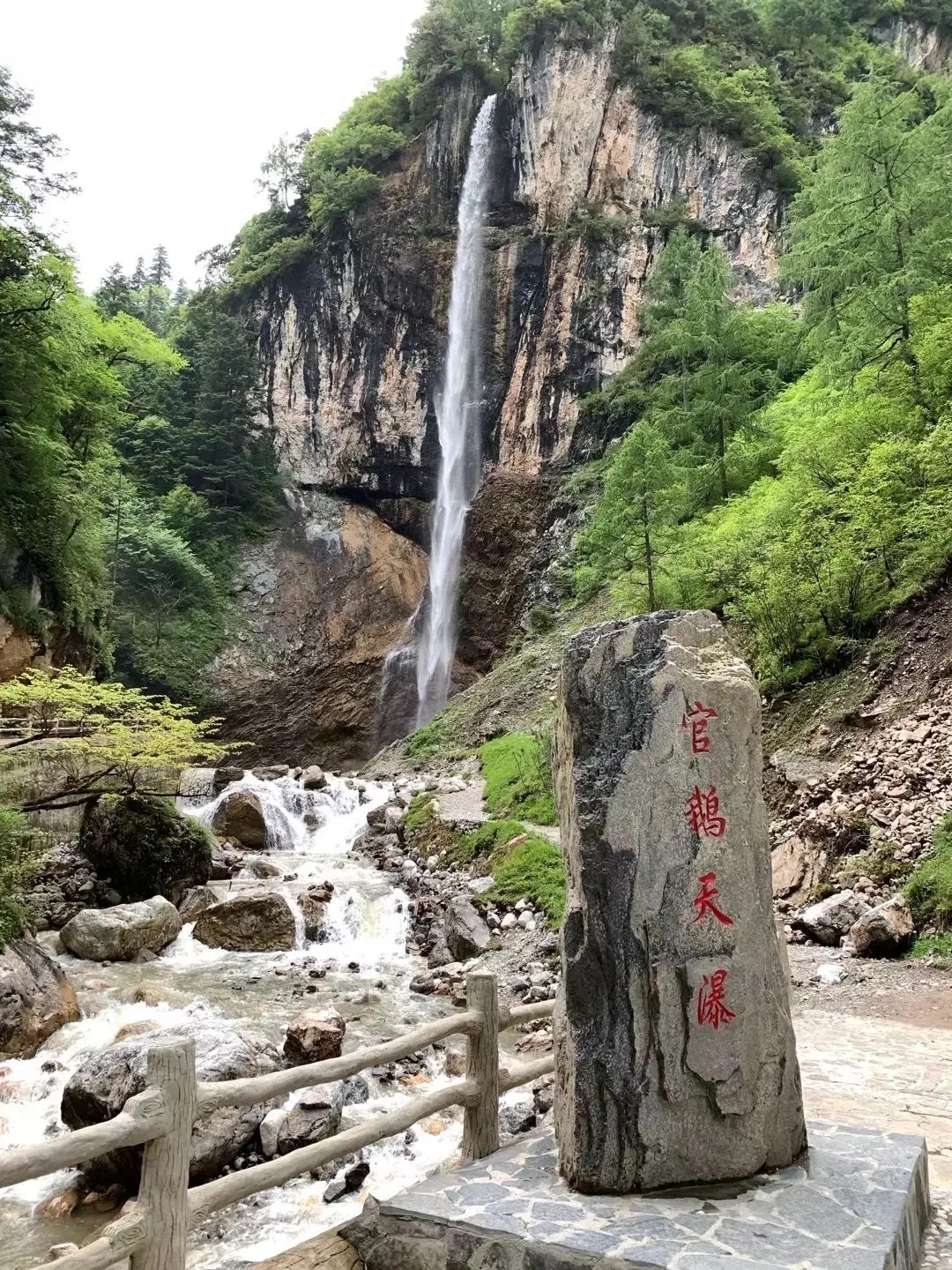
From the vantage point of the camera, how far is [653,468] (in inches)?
648

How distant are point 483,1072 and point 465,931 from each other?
5968 millimetres

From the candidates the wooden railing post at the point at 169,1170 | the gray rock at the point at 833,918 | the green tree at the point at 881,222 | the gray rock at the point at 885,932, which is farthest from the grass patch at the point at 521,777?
the wooden railing post at the point at 169,1170

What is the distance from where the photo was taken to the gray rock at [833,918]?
8031 millimetres

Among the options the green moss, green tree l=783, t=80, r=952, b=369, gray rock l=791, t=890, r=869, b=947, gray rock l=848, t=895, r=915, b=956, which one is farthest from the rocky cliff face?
gray rock l=848, t=895, r=915, b=956

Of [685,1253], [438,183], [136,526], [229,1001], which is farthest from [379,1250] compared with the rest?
[438,183]

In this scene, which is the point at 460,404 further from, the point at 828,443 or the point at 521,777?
the point at 828,443

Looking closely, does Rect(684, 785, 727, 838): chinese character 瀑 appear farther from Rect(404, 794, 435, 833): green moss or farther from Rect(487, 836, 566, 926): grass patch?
Rect(404, 794, 435, 833): green moss

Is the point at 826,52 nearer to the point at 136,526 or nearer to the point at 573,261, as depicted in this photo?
the point at 573,261

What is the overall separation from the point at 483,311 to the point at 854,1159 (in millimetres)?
30761

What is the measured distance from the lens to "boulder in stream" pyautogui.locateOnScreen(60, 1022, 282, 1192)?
4.90 m

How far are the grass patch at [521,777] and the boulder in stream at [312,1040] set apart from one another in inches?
272

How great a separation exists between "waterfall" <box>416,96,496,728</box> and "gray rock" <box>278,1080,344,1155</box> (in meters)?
23.8

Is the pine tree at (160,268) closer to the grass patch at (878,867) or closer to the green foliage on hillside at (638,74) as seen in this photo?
the green foliage on hillside at (638,74)

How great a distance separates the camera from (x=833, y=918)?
318 inches
